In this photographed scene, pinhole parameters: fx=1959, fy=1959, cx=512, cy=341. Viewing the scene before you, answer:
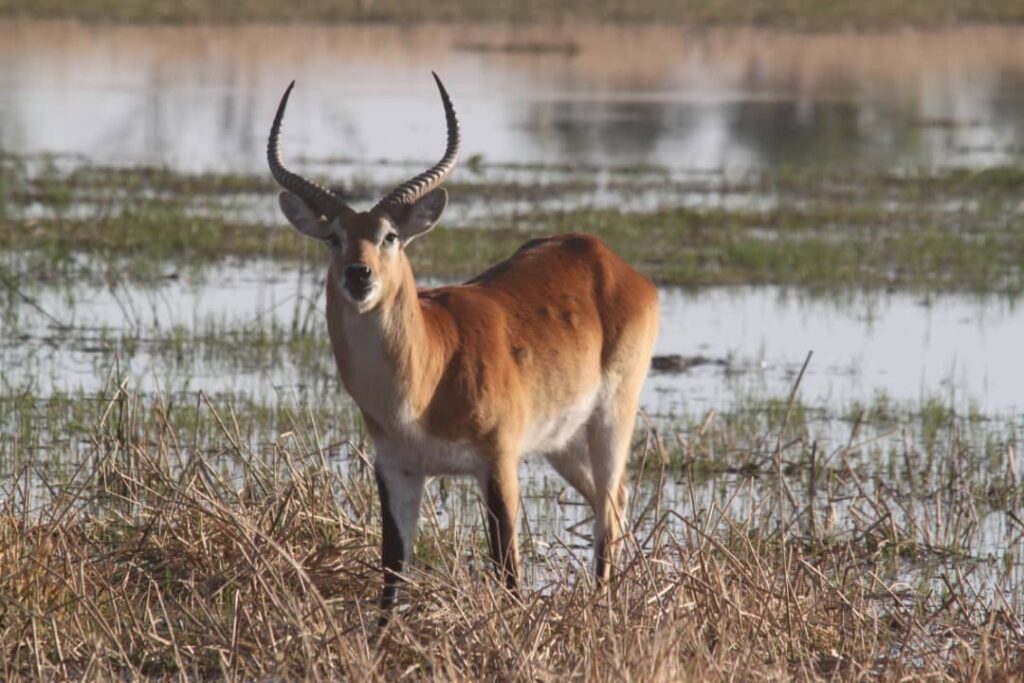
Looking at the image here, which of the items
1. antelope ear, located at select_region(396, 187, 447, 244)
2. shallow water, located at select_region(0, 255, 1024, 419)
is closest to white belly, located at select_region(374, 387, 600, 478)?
antelope ear, located at select_region(396, 187, 447, 244)

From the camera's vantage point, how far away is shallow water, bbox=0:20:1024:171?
69.2 feet

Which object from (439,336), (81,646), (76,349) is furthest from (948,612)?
(76,349)

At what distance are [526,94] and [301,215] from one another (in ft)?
75.6

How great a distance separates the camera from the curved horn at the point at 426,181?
5.84 m

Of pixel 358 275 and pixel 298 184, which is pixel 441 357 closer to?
pixel 358 275

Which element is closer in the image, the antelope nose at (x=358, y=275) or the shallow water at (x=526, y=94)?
the antelope nose at (x=358, y=275)

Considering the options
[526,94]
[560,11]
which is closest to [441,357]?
[526,94]

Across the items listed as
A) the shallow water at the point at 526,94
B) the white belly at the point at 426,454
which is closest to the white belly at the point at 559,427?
the white belly at the point at 426,454

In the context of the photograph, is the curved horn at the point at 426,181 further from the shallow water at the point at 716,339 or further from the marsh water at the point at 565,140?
the shallow water at the point at 716,339

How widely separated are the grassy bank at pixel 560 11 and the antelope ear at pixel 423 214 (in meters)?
32.4

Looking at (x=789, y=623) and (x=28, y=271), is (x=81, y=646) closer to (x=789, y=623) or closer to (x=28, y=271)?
(x=789, y=623)

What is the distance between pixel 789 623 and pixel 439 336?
134 cm

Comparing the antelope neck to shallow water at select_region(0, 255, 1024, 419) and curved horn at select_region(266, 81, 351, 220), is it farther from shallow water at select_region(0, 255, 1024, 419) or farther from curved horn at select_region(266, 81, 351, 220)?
shallow water at select_region(0, 255, 1024, 419)

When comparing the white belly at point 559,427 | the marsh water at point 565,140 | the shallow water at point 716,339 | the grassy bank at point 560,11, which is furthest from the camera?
the grassy bank at point 560,11
